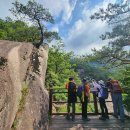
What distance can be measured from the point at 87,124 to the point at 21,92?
3.47 m

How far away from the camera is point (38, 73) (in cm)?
1022

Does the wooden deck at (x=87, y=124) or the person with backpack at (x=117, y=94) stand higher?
the person with backpack at (x=117, y=94)

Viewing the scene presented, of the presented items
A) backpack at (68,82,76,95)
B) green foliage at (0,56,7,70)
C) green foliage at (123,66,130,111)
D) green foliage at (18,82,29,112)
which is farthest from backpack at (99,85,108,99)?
green foliage at (0,56,7,70)

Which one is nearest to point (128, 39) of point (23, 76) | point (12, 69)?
point (23, 76)

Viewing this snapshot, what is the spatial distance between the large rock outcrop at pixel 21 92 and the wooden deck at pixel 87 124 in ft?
2.91

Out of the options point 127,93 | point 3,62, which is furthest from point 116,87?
point 3,62

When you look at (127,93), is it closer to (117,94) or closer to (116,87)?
(117,94)

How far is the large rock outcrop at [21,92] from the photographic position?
19.9 ft

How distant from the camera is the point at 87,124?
9859 mm

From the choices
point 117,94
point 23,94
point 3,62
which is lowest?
point 23,94

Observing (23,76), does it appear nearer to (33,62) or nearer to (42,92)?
(42,92)

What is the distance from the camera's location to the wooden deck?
941cm

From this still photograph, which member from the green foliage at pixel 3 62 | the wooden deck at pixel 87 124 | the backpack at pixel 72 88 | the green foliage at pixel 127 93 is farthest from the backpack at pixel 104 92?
the green foliage at pixel 3 62

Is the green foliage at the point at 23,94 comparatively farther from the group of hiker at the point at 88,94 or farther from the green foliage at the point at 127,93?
the green foliage at the point at 127,93
